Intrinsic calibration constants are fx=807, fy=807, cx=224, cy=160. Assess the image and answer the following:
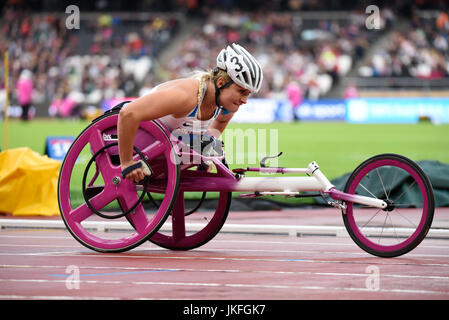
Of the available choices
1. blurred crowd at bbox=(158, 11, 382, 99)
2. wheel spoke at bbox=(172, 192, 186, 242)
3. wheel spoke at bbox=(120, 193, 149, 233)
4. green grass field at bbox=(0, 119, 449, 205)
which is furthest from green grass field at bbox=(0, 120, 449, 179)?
wheel spoke at bbox=(120, 193, 149, 233)

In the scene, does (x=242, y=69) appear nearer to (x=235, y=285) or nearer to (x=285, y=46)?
(x=235, y=285)

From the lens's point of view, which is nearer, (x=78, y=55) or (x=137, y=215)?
(x=137, y=215)

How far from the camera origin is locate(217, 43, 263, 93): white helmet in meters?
5.89

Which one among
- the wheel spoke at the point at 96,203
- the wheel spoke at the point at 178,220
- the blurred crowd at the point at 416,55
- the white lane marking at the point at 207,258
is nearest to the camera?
the white lane marking at the point at 207,258

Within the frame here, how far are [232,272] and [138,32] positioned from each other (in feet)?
126

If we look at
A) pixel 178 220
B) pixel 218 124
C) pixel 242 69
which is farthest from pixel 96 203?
pixel 242 69

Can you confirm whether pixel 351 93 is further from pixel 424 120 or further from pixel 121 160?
pixel 121 160

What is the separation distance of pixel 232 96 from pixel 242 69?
219mm

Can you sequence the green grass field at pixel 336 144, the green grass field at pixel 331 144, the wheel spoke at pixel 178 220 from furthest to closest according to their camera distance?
1. the green grass field at pixel 336 144
2. the green grass field at pixel 331 144
3. the wheel spoke at pixel 178 220

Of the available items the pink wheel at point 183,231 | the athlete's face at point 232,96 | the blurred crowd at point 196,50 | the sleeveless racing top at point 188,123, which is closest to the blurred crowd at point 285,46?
the blurred crowd at point 196,50

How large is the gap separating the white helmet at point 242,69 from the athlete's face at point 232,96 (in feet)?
0.18

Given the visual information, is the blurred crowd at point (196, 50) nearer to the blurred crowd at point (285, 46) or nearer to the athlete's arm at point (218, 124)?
the blurred crowd at point (285, 46)

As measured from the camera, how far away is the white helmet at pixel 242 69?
19.3ft

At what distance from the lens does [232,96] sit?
596 centimetres
